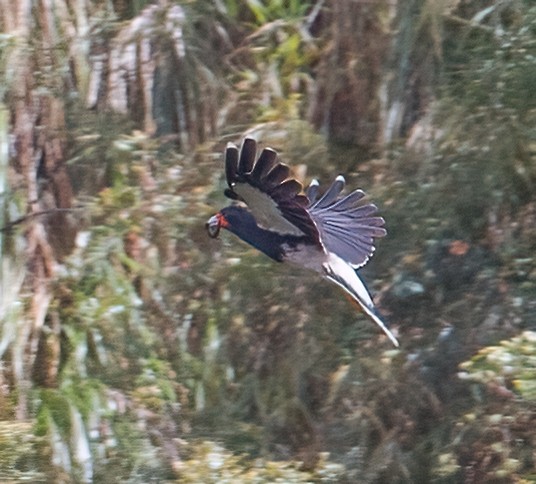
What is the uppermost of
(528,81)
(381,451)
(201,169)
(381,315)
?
(528,81)

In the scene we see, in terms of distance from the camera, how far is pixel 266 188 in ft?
8.66

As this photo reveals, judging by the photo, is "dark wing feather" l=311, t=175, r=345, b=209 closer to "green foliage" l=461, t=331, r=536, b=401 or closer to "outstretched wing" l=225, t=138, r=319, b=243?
"outstretched wing" l=225, t=138, r=319, b=243

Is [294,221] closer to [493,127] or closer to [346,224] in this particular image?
[346,224]

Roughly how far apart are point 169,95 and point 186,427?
48.6 inches

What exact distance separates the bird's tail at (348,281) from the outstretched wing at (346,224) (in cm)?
3

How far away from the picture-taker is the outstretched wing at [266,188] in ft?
8.43

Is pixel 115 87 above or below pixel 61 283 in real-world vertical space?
above

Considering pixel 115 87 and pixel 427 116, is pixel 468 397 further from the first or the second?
pixel 115 87

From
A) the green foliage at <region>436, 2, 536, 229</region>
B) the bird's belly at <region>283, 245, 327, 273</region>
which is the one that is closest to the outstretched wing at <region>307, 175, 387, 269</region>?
the bird's belly at <region>283, 245, 327, 273</region>

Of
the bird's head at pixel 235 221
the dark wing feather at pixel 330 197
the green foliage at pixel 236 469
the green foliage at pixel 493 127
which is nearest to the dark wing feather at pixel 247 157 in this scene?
the bird's head at pixel 235 221

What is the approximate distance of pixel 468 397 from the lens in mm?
3584

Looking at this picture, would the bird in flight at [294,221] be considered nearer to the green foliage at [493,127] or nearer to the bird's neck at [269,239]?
the bird's neck at [269,239]

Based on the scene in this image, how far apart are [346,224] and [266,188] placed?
26.0 inches

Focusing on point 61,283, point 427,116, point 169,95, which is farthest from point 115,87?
point 427,116
